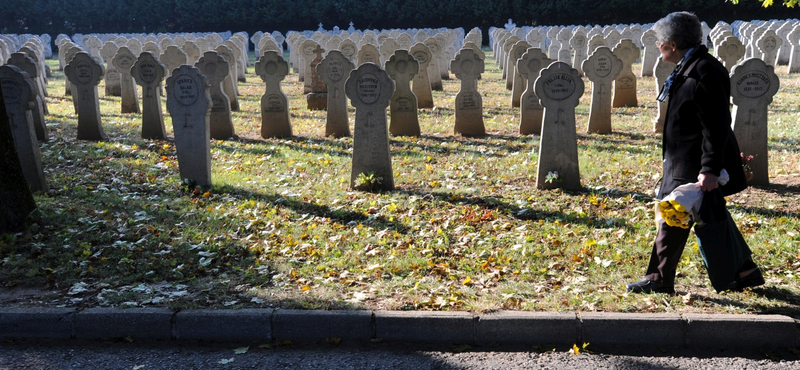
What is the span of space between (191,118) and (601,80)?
6.54 m

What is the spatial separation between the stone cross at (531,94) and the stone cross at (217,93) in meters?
4.93

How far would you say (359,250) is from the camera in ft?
19.4

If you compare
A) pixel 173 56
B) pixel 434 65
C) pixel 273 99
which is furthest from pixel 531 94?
pixel 173 56

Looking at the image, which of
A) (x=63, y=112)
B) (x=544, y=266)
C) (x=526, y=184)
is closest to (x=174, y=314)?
(x=544, y=266)

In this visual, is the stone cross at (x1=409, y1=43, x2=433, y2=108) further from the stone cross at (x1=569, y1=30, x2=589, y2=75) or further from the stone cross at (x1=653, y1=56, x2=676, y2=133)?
the stone cross at (x1=569, y1=30, x2=589, y2=75)

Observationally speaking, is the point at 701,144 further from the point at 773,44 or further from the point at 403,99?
the point at 773,44

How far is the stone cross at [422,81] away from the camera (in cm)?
1440

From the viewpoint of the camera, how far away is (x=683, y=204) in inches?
165

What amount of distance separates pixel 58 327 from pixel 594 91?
9043 millimetres

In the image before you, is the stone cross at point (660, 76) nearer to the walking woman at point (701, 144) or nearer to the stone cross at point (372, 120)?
the stone cross at point (372, 120)

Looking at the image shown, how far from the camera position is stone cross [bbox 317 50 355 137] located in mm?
10898

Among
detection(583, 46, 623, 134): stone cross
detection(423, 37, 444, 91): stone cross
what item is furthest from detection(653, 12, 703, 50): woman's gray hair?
detection(423, 37, 444, 91): stone cross

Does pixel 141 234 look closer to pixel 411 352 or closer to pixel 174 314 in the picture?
pixel 174 314

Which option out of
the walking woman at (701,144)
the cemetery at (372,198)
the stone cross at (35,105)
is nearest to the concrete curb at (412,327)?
the cemetery at (372,198)
